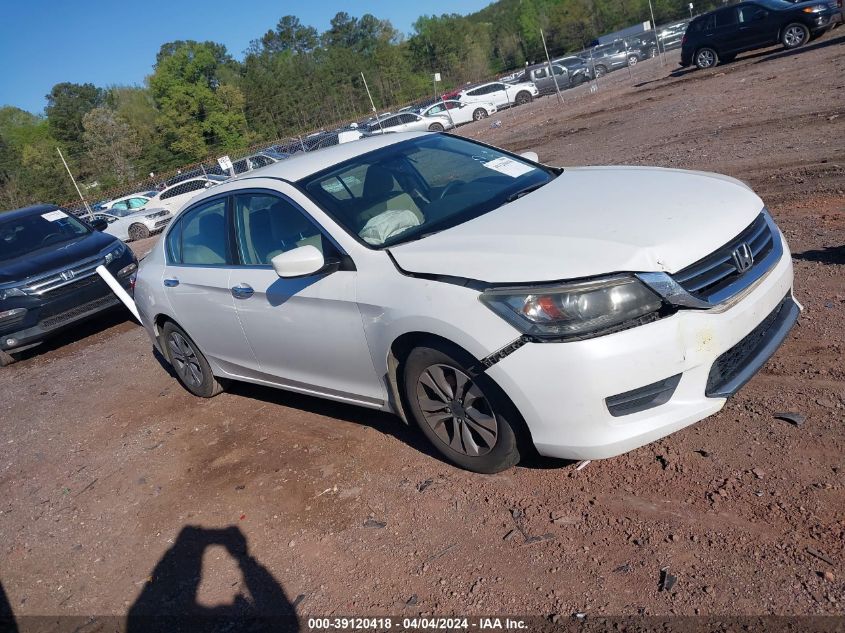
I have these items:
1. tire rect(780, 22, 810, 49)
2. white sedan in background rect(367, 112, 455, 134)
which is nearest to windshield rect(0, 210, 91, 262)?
tire rect(780, 22, 810, 49)

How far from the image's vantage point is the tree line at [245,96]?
59.1m

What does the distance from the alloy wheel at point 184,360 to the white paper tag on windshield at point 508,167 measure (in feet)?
9.21

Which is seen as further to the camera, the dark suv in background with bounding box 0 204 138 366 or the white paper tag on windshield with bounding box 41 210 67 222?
the white paper tag on windshield with bounding box 41 210 67 222

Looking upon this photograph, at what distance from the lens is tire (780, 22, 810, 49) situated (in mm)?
20625

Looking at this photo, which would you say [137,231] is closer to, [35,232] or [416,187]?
[35,232]

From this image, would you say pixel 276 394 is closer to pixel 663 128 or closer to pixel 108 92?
pixel 663 128

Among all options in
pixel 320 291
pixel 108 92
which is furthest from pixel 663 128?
pixel 108 92

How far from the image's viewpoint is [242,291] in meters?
4.59

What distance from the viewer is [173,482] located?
470 cm

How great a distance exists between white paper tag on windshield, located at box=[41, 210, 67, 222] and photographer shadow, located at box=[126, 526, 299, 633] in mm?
7814

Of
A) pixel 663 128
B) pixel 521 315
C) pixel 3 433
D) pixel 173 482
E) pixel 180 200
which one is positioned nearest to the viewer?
pixel 521 315

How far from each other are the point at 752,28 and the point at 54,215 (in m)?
20.0

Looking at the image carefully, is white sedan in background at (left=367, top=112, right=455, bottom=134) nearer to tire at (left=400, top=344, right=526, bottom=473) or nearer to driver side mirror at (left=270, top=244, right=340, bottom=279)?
driver side mirror at (left=270, top=244, right=340, bottom=279)

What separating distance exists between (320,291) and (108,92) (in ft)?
365
